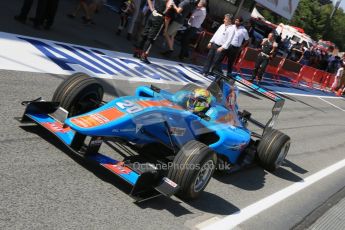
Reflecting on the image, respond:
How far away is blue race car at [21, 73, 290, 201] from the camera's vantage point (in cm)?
468

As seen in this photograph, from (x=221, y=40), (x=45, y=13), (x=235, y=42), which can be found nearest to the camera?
(x=45, y=13)

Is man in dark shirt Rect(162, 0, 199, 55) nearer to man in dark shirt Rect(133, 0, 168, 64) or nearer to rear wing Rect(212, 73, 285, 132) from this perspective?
man in dark shirt Rect(133, 0, 168, 64)

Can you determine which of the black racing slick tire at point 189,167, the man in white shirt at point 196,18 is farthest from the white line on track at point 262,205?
the man in white shirt at point 196,18

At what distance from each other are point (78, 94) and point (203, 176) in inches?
65.5

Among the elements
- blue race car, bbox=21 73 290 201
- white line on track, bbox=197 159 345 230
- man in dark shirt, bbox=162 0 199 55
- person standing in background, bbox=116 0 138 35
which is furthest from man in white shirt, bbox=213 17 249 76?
blue race car, bbox=21 73 290 201

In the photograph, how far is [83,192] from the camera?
4.45m

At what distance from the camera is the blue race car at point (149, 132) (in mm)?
4676

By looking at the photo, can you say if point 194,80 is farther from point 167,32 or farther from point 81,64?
point 81,64

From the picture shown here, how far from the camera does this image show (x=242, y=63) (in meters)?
18.7

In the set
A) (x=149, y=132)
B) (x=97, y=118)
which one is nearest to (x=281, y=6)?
(x=149, y=132)

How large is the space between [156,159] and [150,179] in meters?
0.83

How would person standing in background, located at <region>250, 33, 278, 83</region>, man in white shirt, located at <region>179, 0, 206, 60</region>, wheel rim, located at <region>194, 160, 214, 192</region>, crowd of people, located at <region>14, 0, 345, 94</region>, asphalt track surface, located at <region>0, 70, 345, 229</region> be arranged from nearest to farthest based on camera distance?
asphalt track surface, located at <region>0, 70, 345, 229</region> < wheel rim, located at <region>194, 160, 214, 192</region> < crowd of people, located at <region>14, 0, 345, 94</region> < man in white shirt, located at <region>179, 0, 206, 60</region> < person standing in background, located at <region>250, 33, 278, 83</region>

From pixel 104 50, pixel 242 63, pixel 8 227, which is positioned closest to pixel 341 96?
pixel 242 63

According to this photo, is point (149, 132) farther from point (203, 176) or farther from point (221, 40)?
point (221, 40)
